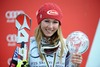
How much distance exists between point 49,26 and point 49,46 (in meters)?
0.14

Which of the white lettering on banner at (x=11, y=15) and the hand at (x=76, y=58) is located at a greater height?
the white lettering on banner at (x=11, y=15)

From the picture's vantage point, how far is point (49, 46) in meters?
1.77

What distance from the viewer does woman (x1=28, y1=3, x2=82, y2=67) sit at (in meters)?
1.76

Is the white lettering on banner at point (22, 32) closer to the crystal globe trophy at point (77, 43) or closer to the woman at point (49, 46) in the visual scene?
the woman at point (49, 46)

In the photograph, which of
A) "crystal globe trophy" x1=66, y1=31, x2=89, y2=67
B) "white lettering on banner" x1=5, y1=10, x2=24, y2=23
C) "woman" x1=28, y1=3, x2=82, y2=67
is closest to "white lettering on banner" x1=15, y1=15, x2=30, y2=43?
"woman" x1=28, y1=3, x2=82, y2=67

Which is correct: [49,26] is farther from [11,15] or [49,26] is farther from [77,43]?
[11,15]

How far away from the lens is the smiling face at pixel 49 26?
68.1 inches

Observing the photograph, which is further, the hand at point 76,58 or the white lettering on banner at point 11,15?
the white lettering on banner at point 11,15

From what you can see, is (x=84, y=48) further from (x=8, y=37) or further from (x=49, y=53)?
(x=8, y=37)

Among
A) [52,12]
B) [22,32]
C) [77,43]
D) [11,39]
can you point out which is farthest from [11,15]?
[77,43]

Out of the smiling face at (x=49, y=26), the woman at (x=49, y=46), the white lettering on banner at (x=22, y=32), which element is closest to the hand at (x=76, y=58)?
the woman at (x=49, y=46)

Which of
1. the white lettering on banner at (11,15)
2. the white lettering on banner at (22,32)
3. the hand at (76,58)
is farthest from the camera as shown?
the white lettering on banner at (11,15)

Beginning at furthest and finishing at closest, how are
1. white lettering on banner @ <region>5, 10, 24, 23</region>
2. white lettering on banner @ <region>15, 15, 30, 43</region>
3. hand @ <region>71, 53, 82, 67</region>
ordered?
white lettering on banner @ <region>5, 10, 24, 23</region>
white lettering on banner @ <region>15, 15, 30, 43</region>
hand @ <region>71, 53, 82, 67</region>

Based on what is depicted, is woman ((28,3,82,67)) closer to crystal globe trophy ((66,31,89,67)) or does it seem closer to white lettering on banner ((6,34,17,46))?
crystal globe trophy ((66,31,89,67))
